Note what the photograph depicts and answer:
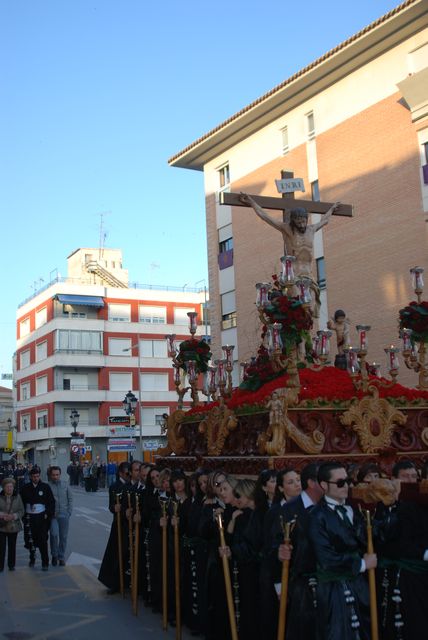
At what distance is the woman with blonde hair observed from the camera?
12039 mm

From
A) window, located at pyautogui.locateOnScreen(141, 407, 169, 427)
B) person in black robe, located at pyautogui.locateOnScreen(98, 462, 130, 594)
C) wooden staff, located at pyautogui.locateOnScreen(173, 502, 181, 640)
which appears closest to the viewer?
wooden staff, located at pyautogui.locateOnScreen(173, 502, 181, 640)

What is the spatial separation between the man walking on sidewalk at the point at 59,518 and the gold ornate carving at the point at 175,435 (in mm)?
1854

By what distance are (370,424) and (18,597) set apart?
5.04m

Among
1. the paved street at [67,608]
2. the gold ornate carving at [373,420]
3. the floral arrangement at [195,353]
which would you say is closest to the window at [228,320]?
the floral arrangement at [195,353]

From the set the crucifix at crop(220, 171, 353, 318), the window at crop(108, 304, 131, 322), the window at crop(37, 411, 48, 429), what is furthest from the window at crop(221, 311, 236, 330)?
the window at crop(37, 411, 48, 429)

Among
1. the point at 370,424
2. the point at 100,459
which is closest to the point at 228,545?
the point at 370,424

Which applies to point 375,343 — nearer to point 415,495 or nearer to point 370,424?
point 370,424

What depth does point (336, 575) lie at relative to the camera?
477cm

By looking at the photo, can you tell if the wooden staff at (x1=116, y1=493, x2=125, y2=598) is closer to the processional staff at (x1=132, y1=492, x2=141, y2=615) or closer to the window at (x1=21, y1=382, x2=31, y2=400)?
the processional staff at (x1=132, y1=492, x2=141, y2=615)

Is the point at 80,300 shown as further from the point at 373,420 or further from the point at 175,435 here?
the point at 373,420

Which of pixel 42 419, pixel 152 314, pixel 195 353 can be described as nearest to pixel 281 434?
pixel 195 353

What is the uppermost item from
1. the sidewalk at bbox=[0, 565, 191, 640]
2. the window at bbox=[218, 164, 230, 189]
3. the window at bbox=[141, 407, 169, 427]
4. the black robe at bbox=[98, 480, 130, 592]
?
the window at bbox=[218, 164, 230, 189]

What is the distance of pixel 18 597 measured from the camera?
973cm

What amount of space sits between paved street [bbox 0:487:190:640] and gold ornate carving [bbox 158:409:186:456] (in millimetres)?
2298
